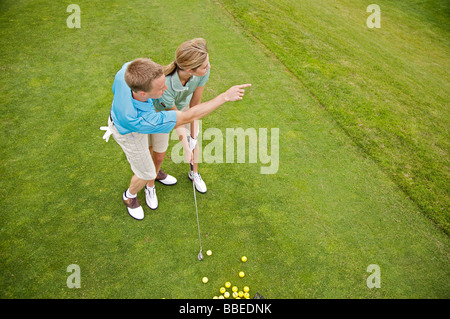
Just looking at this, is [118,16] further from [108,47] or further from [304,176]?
[304,176]

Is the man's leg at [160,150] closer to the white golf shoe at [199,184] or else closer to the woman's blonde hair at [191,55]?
the white golf shoe at [199,184]

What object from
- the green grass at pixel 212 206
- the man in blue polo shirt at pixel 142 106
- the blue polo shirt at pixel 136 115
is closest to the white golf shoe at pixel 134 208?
the green grass at pixel 212 206

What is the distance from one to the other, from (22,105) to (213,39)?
3.64 metres

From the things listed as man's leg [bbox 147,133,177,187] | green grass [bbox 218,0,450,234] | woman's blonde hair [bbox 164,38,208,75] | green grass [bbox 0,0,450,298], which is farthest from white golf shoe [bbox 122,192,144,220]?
green grass [bbox 218,0,450,234]

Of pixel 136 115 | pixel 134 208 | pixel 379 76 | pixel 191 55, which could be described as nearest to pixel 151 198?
pixel 134 208

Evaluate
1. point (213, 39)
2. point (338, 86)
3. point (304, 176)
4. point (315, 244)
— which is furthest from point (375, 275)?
point (213, 39)

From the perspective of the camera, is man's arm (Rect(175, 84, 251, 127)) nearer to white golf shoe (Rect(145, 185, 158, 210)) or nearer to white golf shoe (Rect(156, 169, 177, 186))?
white golf shoe (Rect(145, 185, 158, 210))

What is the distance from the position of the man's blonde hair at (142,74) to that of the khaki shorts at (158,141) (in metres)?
0.85

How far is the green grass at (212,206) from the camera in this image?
2.86 metres

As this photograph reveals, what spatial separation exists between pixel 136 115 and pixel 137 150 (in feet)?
1.65

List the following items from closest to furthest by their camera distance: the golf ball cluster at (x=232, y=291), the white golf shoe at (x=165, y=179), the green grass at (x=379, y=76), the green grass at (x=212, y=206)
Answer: the golf ball cluster at (x=232, y=291), the green grass at (x=212, y=206), the white golf shoe at (x=165, y=179), the green grass at (x=379, y=76)

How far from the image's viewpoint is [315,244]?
314 centimetres

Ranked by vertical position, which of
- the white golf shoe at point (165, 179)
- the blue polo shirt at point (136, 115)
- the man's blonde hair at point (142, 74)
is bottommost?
the white golf shoe at point (165, 179)

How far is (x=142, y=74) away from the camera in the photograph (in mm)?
2094
